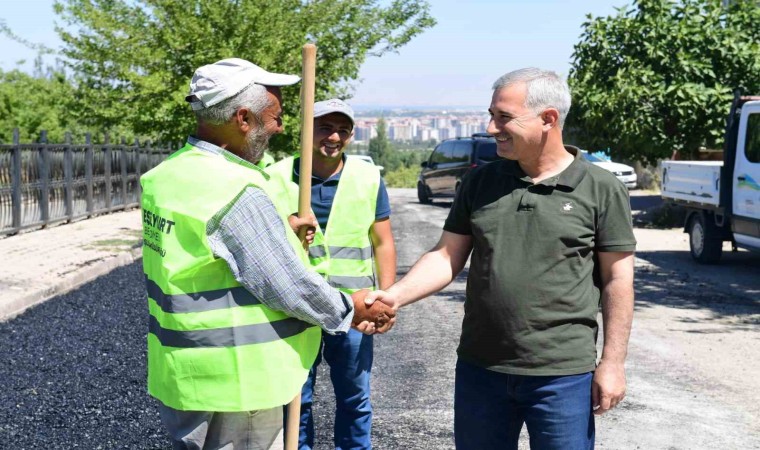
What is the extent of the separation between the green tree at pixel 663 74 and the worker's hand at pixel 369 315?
1926 centimetres

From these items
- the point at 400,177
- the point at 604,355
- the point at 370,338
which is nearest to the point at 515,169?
the point at 604,355

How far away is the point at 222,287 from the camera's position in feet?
10.1

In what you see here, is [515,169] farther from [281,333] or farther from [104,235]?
[104,235]

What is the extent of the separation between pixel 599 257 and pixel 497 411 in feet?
2.00

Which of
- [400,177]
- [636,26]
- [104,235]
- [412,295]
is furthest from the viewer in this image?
[400,177]

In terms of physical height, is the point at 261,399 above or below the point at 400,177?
above

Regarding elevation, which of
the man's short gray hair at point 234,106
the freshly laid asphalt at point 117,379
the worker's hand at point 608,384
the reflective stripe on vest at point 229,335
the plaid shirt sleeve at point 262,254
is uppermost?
the man's short gray hair at point 234,106

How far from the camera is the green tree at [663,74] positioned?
22.4 meters

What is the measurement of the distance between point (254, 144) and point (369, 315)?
798 mm

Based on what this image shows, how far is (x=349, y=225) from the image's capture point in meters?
5.02

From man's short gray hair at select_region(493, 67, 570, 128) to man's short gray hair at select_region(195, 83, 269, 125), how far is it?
2.80ft

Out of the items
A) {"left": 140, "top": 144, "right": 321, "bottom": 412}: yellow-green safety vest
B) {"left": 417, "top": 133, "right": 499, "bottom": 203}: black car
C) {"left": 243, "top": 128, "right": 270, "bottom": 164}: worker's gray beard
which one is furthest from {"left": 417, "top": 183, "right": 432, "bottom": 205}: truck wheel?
{"left": 140, "top": 144, "right": 321, "bottom": 412}: yellow-green safety vest

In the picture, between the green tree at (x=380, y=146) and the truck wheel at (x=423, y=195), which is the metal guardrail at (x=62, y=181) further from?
Result: the green tree at (x=380, y=146)

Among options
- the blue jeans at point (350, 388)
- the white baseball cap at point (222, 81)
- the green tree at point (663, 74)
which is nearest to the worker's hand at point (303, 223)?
the white baseball cap at point (222, 81)
